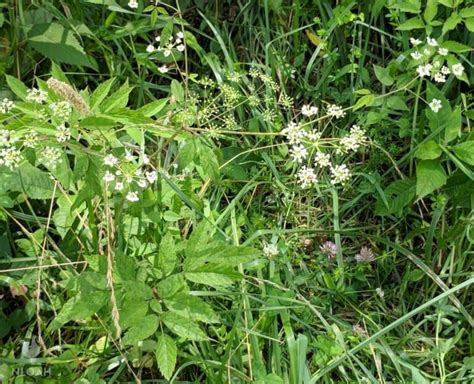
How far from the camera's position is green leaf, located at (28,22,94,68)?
192 centimetres

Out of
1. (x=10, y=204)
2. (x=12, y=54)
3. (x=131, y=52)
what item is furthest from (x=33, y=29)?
(x=10, y=204)

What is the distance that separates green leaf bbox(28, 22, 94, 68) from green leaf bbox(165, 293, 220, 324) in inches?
32.9

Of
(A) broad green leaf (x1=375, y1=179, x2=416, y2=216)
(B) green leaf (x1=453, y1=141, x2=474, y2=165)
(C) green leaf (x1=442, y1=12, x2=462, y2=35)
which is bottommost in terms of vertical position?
(A) broad green leaf (x1=375, y1=179, x2=416, y2=216)

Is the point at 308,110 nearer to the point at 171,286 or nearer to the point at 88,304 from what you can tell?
the point at 171,286

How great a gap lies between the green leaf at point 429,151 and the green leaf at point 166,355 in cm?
84

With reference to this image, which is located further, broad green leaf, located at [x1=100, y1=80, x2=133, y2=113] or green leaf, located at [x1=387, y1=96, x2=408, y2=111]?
green leaf, located at [x1=387, y1=96, x2=408, y2=111]

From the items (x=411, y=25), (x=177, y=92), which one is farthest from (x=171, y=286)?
(x=411, y=25)

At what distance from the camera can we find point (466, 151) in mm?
1759

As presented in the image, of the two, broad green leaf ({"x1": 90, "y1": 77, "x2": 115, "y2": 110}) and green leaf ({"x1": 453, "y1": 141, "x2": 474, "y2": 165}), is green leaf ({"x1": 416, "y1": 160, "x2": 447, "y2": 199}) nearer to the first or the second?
green leaf ({"x1": 453, "y1": 141, "x2": 474, "y2": 165})

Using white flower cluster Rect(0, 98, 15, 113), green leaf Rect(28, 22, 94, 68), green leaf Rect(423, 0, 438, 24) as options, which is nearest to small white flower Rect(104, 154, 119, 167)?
white flower cluster Rect(0, 98, 15, 113)

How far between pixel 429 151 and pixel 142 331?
0.91 meters

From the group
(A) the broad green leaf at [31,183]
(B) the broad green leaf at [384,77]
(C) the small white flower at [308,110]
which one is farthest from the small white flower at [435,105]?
(A) the broad green leaf at [31,183]

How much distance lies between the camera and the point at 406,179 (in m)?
1.94

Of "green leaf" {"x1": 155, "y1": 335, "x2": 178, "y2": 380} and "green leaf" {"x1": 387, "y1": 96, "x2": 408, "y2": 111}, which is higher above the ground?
"green leaf" {"x1": 387, "y1": 96, "x2": 408, "y2": 111}
